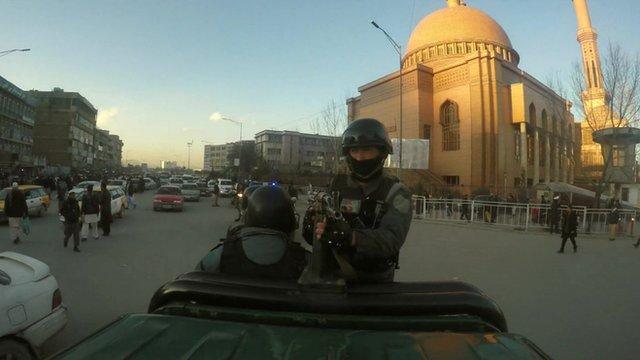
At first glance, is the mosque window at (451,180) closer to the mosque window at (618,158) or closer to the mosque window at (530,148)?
the mosque window at (530,148)

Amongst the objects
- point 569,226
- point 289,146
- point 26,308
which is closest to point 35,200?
point 26,308

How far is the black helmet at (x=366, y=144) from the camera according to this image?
258 centimetres

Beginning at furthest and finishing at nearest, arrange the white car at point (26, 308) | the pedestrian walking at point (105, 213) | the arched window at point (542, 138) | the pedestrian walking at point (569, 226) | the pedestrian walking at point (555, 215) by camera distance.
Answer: the arched window at point (542, 138) < the pedestrian walking at point (555, 215) < the pedestrian walking at point (105, 213) < the pedestrian walking at point (569, 226) < the white car at point (26, 308)

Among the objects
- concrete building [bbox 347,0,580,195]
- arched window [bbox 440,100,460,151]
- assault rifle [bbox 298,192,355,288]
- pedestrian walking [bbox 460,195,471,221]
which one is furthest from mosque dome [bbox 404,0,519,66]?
assault rifle [bbox 298,192,355,288]

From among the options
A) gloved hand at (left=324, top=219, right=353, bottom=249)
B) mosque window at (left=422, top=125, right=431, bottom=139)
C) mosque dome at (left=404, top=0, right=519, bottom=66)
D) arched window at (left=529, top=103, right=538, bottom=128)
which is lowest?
gloved hand at (left=324, top=219, right=353, bottom=249)

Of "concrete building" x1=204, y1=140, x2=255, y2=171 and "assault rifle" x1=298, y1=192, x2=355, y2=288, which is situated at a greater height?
"concrete building" x1=204, y1=140, x2=255, y2=171

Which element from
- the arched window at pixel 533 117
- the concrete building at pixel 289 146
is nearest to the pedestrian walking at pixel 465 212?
the arched window at pixel 533 117

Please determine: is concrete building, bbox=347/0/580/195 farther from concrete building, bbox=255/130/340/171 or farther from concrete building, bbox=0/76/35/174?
concrete building, bbox=255/130/340/171

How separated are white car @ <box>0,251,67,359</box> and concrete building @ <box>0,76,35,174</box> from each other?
143 feet

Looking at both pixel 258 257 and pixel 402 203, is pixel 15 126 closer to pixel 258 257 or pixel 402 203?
pixel 258 257

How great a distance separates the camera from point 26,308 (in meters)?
3.38

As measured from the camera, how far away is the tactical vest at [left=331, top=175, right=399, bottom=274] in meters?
2.17

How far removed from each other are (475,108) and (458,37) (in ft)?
39.7

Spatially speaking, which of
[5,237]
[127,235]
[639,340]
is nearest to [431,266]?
[639,340]
